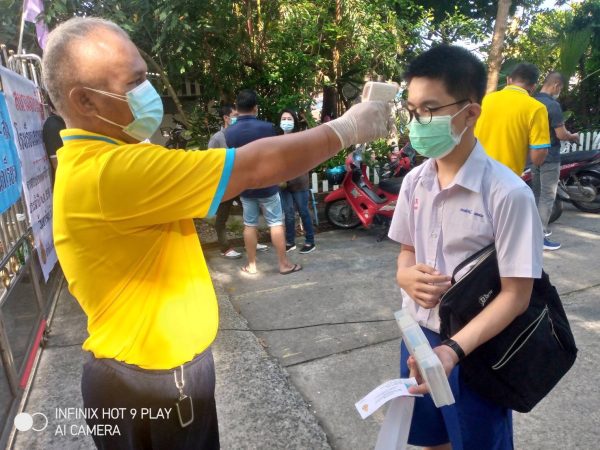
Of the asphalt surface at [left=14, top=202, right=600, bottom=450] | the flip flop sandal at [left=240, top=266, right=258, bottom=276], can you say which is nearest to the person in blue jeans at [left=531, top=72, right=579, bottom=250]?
the asphalt surface at [left=14, top=202, right=600, bottom=450]

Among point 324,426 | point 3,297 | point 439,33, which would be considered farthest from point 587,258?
point 439,33

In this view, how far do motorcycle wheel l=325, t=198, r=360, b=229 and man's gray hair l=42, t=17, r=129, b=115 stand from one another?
17.0ft

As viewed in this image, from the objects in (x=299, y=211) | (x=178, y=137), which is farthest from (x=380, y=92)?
(x=178, y=137)

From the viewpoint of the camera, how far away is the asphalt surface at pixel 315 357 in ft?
7.92

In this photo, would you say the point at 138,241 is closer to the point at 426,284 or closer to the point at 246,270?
the point at 426,284

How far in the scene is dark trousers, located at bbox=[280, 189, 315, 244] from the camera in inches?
214

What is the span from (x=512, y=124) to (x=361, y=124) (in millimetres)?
3028

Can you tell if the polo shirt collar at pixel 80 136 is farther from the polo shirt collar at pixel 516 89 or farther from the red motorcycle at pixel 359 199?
the red motorcycle at pixel 359 199

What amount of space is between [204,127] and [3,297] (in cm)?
503

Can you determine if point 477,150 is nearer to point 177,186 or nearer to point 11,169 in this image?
point 177,186

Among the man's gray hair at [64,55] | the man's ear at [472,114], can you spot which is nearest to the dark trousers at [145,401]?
the man's gray hair at [64,55]

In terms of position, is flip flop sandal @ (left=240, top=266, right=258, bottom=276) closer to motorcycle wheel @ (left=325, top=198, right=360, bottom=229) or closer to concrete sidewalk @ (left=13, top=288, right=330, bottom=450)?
concrete sidewalk @ (left=13, top=288, right=330, bottom=450)

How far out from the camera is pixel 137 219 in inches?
46.6

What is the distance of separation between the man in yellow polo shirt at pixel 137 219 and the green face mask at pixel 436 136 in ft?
0.70
